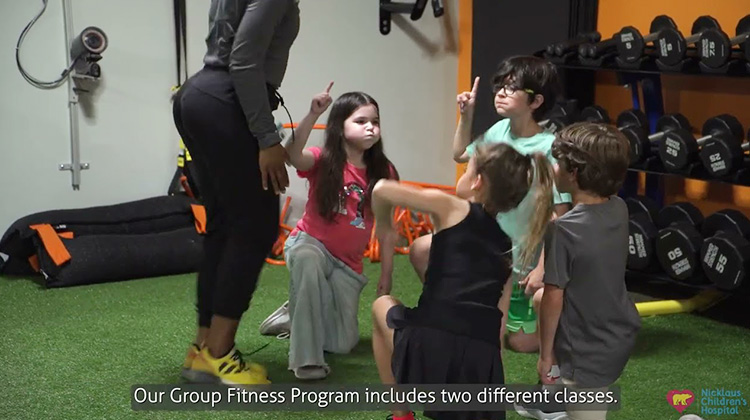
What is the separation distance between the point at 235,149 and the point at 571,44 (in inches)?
79.5

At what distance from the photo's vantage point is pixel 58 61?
433cm

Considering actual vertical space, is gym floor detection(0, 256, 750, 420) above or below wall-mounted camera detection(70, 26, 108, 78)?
below

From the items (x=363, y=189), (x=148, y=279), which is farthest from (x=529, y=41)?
(x=148, y=279)

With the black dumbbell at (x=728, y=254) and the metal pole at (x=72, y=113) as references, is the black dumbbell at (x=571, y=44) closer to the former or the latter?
the black dumbbell at (x=728, y=254)

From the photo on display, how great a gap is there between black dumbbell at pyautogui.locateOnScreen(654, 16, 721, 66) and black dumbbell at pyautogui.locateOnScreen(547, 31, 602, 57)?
1.35 feet

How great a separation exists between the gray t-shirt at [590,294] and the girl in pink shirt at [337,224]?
0.91 metres

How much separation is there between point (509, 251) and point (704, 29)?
1.96 m

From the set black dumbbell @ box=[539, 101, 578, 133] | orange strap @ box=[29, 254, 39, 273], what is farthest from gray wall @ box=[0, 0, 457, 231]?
black dumbbell @ box=[539, 101, 578, 133]

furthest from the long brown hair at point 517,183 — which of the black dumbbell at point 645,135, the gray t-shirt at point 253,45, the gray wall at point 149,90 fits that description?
the gray wall at point 149,90

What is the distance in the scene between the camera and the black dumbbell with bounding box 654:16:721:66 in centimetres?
363

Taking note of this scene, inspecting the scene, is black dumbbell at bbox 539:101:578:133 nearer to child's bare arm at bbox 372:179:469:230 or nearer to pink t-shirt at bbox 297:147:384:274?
pink t-shirt at bbox 297:147:384:274

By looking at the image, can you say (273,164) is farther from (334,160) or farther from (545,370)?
(545,370)

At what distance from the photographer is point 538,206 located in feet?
7.36

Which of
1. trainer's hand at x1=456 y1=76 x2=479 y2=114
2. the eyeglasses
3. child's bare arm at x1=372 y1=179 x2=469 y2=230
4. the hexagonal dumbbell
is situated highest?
the eyeglasses
